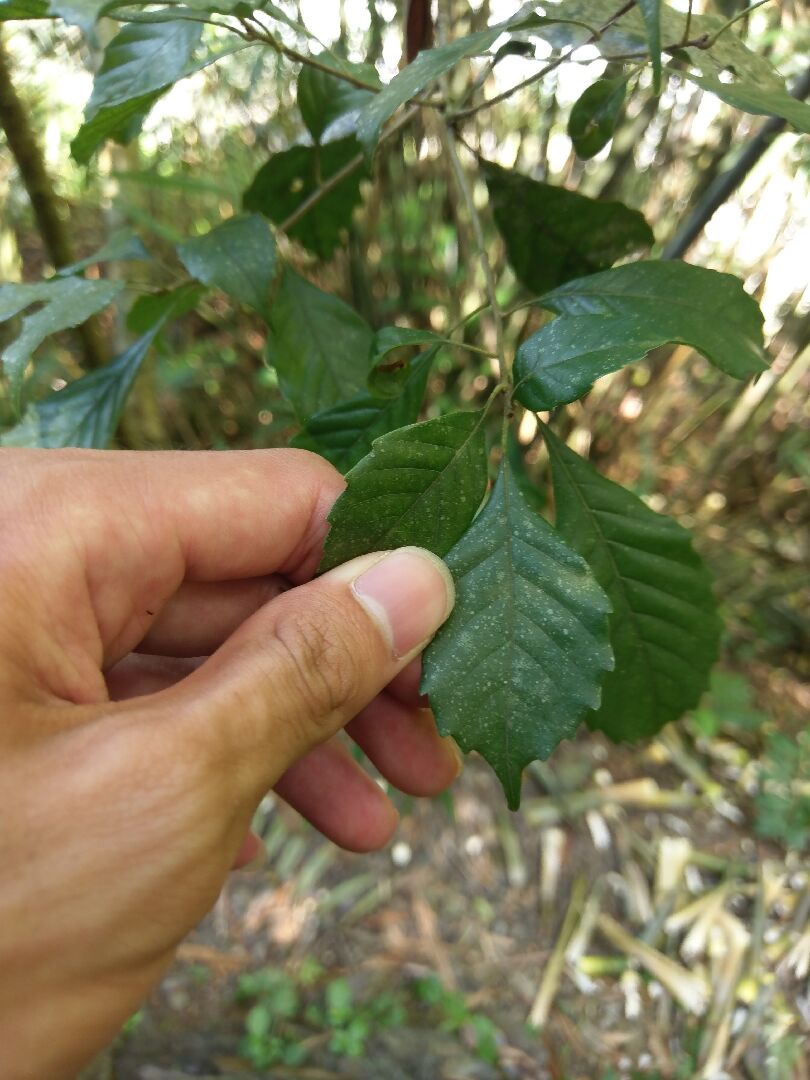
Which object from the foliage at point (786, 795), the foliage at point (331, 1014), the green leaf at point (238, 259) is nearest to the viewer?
the green leaf at point (238, 259)

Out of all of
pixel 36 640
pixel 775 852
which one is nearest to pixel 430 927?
pixel 775 852

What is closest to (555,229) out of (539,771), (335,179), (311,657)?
(335,179)

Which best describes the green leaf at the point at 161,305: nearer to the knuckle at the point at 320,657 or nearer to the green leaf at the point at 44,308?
the green leaf at the point at 44,308

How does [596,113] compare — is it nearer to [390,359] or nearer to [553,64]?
[553,64]

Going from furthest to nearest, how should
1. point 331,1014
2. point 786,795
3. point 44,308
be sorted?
point 786,795 → point 331,1014 → point 44,308

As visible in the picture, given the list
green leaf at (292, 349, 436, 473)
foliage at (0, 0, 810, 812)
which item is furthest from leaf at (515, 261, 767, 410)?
green leaf at (292, 349, 436, 473)

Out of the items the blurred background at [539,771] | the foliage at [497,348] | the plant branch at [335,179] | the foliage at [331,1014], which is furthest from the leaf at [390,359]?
the foliage at [331,1014]
